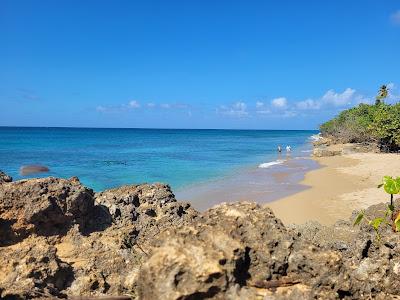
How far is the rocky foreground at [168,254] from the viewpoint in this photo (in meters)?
2.85

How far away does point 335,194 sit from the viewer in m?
Answer: 18.5

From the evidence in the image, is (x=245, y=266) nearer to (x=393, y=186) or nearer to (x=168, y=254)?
(x=168, y=254)

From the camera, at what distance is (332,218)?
13.9m

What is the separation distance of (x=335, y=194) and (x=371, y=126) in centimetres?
2477

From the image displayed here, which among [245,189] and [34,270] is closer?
[34,270]

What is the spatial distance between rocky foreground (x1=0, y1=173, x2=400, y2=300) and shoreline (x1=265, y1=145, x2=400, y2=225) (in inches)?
336

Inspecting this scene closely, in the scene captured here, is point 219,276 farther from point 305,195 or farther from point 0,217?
point 305,195

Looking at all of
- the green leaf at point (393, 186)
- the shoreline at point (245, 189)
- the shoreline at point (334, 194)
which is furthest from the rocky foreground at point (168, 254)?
the shoreline at point (245, 189)

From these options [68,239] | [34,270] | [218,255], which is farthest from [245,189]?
[218,255]

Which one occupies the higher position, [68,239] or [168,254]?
[168,254]

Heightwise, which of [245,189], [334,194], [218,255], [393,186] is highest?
[393,186]

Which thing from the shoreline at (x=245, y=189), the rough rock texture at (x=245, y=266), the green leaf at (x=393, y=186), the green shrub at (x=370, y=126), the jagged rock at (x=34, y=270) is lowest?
the shoreline at (x=245, y=189)

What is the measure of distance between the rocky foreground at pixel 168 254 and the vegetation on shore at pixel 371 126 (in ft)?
115

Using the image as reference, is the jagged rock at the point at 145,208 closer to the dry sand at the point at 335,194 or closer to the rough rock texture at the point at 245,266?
the rough rock texture at the point at 245,266
